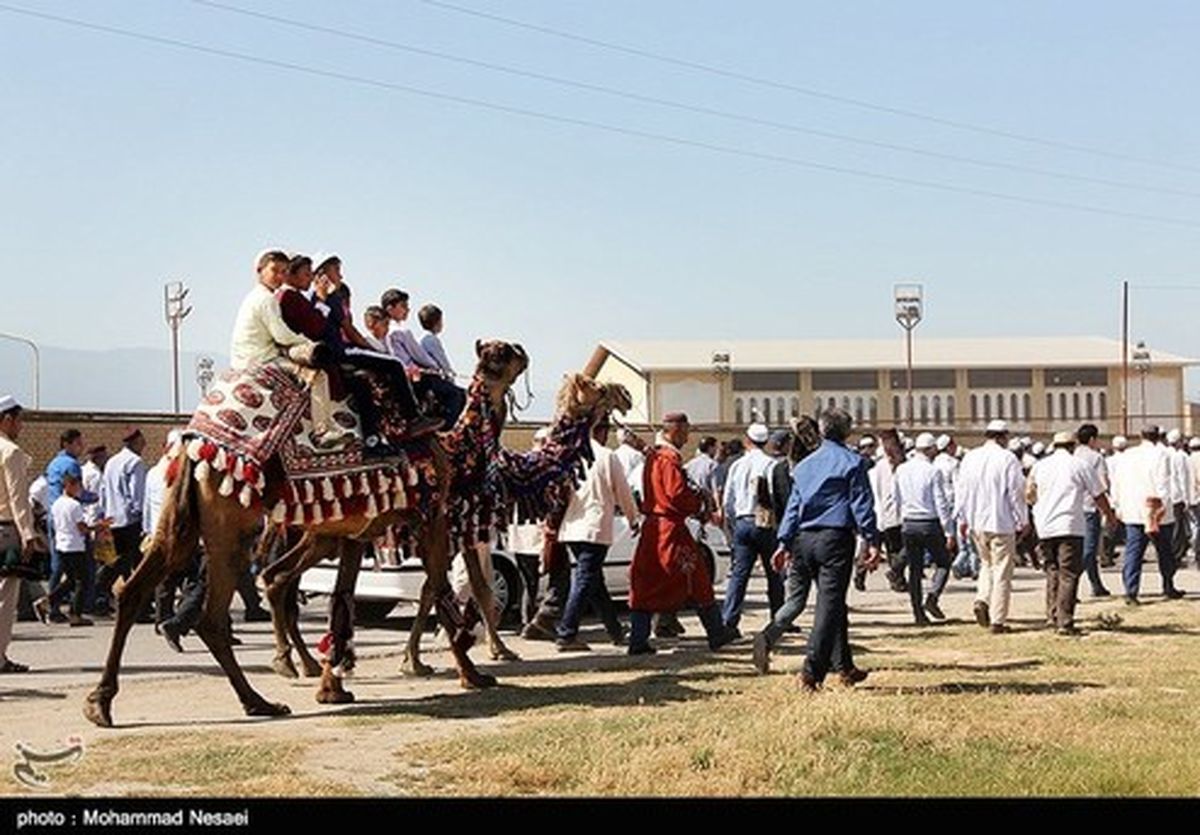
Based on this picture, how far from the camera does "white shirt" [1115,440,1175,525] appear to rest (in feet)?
70.8

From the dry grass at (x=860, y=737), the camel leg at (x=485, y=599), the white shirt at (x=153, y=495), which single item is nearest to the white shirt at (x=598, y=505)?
the camel leg at (x=485, y=599)

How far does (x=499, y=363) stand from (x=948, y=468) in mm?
9826

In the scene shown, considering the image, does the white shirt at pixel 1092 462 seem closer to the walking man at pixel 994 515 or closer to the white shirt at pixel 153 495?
the walking man at pixel 994 515

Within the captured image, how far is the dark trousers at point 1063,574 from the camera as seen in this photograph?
17.0 m

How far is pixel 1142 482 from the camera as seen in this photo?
21734mm

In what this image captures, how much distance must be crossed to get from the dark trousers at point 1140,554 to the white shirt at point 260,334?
12.4 metres

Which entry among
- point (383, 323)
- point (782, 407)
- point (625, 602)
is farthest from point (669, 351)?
point (383, 323)

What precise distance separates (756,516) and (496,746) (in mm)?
6924

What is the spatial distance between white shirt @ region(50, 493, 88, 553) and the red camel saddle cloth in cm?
881

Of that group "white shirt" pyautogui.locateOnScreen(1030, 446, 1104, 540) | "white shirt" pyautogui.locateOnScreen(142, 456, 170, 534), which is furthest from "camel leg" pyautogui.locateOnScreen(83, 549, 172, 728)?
"white shirt" pyautogui.locateOnScreen(1030, 446, 1104, 540)

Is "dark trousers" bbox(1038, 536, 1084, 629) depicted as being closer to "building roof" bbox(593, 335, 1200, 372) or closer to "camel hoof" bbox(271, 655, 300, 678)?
"camel hoof" bbox(271, 655, 300, 678)

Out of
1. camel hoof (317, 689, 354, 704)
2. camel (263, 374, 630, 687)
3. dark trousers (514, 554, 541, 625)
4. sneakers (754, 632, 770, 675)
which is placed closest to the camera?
camel hoof (317, 689, 354, 704)

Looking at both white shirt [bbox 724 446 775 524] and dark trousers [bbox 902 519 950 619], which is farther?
dark trousers [bbox 902 519 950 619]
